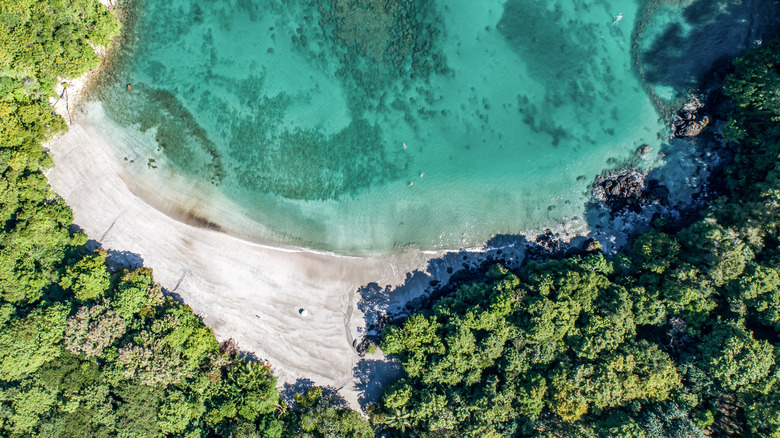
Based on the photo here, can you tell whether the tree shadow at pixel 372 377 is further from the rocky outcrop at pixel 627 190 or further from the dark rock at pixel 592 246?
the rocky outcrop at pixel 627 190

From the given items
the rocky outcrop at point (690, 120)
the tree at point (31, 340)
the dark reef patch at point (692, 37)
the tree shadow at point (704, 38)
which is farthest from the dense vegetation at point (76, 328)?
the tree shadow at point (704, 38)

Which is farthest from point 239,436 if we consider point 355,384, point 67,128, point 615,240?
point 615,240

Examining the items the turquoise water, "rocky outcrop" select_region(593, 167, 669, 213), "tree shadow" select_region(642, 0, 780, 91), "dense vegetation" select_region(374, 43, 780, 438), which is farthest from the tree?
"tree shadow" select_region(642, 0, 780, 91)

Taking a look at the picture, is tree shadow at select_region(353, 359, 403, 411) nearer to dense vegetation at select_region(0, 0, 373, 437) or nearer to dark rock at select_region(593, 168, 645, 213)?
dense vegetation at select_region(0, 0, 373, 437)

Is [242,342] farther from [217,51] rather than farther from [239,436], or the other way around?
[217,51]

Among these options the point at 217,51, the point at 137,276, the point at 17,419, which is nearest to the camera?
the point at 17,419
